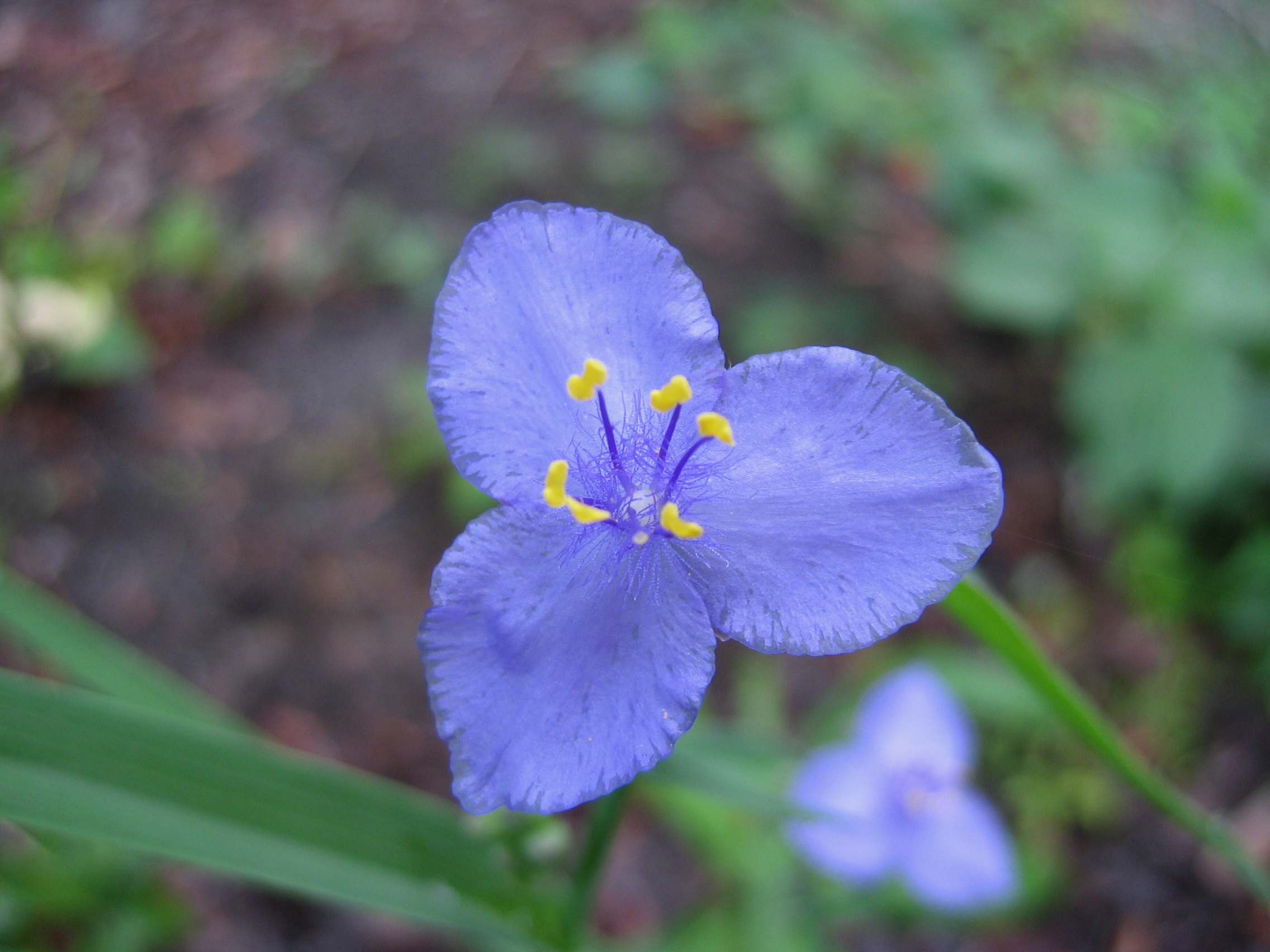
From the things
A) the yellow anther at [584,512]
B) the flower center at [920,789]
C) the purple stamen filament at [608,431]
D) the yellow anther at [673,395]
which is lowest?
the flower center at [920,789]

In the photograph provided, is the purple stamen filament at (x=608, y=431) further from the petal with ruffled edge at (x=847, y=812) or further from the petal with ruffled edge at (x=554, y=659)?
the petal with ruffled edge at (x=847, y=812)

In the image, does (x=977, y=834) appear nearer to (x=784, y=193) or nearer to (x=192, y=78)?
(x=784, y=193)

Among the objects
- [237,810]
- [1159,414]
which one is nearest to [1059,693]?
[237,810]

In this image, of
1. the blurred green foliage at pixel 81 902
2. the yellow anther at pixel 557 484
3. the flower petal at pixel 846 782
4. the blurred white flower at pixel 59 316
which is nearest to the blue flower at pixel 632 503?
the yellow anther at pixel 557 484

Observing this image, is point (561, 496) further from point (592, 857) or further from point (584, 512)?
point (592, 857)

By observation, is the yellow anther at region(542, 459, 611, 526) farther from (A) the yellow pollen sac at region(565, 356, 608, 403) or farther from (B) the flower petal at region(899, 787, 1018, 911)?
(B) the flower petal at region(899, 787, 1018, 911)

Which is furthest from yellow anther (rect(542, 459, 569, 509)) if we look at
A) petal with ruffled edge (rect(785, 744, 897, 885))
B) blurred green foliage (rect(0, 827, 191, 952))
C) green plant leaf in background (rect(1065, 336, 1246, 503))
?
green plant leaf in background (rect(1065, 336, 1246, 503))
